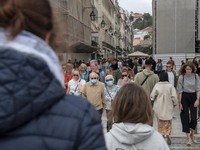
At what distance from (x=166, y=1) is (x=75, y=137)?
103ft

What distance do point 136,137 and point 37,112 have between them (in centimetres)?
190

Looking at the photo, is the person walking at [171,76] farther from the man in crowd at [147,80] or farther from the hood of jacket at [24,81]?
the hood of jacket at [24,81]

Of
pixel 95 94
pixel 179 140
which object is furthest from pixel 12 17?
pixel 179 140

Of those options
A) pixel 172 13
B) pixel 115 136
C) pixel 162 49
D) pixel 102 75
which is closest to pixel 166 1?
pixel 172 13

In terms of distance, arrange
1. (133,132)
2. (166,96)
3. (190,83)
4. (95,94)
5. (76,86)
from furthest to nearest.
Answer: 1. (76,86)
2. (95,94)
3. (190,83)
4. (166,96)
5. (133,132)

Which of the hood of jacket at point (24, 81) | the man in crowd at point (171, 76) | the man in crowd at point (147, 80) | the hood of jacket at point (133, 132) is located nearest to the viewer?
the hood of jacket at point (24, 81)

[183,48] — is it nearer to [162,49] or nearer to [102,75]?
[162,49]

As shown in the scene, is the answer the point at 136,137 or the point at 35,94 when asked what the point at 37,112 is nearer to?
the point at 35,94

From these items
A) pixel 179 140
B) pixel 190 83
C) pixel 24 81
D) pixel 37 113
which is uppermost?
pixel 24 81

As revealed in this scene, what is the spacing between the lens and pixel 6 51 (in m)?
1.55

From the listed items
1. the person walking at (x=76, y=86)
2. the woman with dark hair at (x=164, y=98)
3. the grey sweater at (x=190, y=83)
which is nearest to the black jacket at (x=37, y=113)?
the woman with dark hair at (x=164, y=98)

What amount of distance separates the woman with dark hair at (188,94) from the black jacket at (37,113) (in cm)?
815

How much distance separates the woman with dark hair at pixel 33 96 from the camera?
1505mm

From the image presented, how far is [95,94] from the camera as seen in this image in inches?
387
